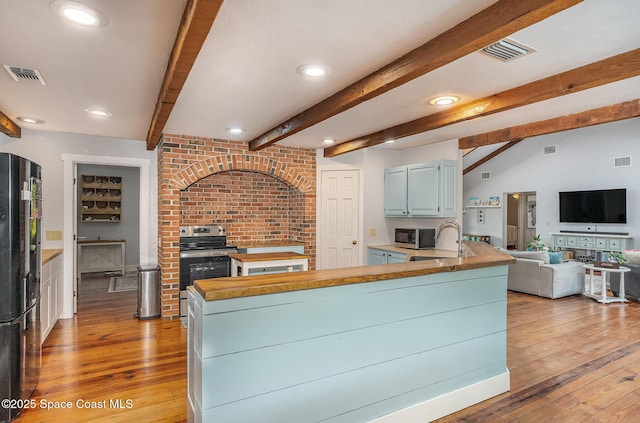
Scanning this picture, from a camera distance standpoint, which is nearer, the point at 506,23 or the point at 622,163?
the point at 506,23

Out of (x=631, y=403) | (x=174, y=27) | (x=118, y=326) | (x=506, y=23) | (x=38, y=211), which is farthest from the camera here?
(x=118, y=326)

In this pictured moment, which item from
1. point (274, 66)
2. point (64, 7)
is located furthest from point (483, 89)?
point (64, 7)

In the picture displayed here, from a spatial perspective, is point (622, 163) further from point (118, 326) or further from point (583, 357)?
point (118, 326)

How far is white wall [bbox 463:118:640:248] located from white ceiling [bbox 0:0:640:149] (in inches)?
257

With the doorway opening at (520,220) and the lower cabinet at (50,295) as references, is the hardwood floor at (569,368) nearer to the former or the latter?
the lower cabinet at (50,295)

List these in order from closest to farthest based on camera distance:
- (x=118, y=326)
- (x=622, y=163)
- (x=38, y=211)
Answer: (x=38, y=211) < (x=118, y=326) < (x=622, y=163)

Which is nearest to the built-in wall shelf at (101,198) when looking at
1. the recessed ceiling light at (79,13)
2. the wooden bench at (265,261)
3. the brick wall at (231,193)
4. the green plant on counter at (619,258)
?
the brick wall at (231,193)

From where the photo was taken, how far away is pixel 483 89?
2.85m

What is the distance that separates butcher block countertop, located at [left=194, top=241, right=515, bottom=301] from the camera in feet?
5.29

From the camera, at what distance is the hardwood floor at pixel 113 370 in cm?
237

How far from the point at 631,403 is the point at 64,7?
14.0 feet

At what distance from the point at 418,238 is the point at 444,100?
2.35m

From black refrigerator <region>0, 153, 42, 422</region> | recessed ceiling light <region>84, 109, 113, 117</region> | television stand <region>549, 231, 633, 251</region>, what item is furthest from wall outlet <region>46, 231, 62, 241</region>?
television stand <region>549, 231, 633, 251</region>

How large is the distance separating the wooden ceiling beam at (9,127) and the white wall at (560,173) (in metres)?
11.1
